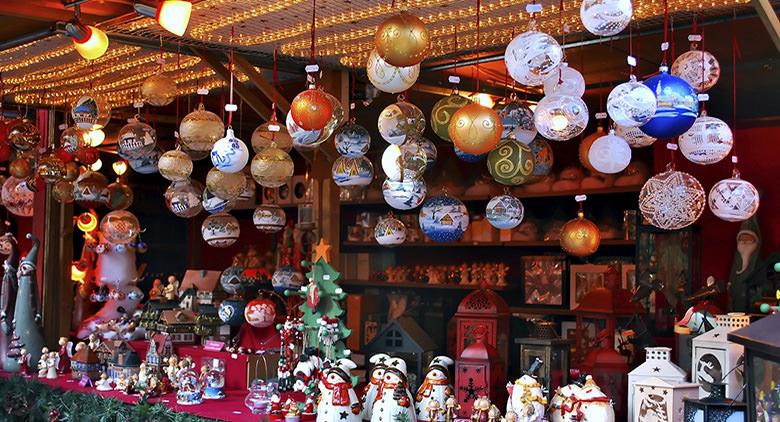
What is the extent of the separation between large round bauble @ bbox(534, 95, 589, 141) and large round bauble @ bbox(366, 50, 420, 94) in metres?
0.48

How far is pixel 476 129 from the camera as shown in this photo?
325 cm

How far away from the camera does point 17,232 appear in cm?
1044

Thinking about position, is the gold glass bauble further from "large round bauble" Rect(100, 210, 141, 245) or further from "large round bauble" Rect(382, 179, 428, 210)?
"large round bauble" Rect(100, 210, 141, 245)

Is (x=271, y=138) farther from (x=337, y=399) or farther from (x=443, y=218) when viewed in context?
(x=337, y=399)

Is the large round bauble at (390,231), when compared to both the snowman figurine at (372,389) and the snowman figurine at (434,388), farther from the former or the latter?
the snowman figurine at (434,388)

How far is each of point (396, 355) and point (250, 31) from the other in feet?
5.69

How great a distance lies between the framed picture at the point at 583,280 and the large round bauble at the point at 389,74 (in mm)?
2909

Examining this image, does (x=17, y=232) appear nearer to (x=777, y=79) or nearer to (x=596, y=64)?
(x=596, y=64)

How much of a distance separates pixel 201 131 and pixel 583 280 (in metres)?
2.82

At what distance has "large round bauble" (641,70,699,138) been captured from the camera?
2961 millimetres

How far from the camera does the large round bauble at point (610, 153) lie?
3.53 meters

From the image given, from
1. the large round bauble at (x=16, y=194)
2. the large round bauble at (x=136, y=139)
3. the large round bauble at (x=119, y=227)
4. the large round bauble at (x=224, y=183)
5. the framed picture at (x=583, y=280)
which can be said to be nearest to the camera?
the large round bauble at (x=224, y=183)

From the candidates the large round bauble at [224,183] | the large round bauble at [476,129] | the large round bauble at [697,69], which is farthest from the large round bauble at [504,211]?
the large round bauble at [224,183]

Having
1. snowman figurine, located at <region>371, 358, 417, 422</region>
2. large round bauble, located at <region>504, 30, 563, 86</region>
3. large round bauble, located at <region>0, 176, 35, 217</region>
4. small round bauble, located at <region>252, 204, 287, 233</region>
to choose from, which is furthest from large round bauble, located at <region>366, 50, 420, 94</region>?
large round bauble, located at <region>0, 176, 35, 217</region>
